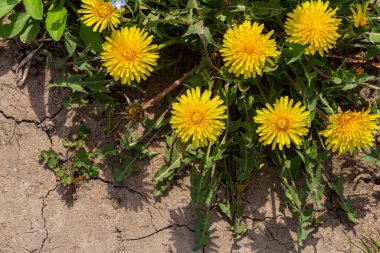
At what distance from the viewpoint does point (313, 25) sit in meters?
2.79

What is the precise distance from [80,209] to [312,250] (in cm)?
162

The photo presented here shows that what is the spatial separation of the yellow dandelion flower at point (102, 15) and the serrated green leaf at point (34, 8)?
0.32 meters

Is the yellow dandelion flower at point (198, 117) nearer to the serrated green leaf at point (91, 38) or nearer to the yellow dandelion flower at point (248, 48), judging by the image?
the yellow dandelion flower at point (248, 48)

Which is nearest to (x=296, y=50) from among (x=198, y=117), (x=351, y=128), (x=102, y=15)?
(x=351, y=128)

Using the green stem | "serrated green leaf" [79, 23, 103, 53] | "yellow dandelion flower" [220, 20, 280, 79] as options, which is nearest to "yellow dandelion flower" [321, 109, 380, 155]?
"yellow dandelion flower" [220, 20, 280, 79]

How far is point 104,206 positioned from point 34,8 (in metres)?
1.38

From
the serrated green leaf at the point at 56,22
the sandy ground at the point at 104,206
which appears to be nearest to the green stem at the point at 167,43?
the serrated green leaf at the point at 56,22

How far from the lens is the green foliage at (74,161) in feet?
11.3

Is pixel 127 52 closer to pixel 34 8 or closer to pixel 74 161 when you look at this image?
pixel 34 8

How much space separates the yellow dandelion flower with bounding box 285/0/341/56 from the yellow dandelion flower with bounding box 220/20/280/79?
0.56 feet

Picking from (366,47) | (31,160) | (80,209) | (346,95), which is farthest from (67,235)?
(366,47)

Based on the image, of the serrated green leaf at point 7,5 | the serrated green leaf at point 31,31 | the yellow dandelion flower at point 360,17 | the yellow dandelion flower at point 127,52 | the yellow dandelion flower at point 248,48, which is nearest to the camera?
the yellow dandelion flower at point 248,48

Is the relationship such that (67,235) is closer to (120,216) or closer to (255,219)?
(120,216)

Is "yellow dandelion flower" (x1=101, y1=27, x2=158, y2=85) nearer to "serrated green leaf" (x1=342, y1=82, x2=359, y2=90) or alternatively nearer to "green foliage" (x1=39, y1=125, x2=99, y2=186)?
"green foliage" (x1=39, y1=125, x2=99, y2=186)
